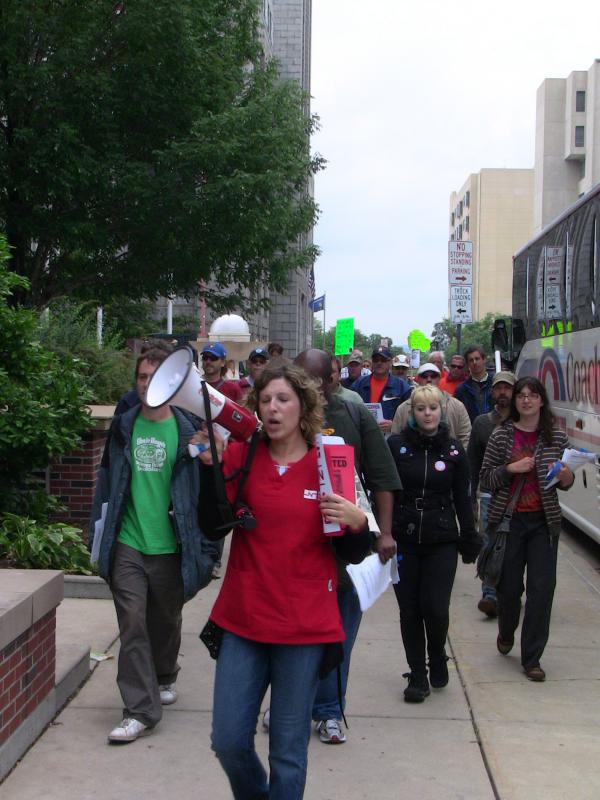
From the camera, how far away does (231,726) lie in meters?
3.45

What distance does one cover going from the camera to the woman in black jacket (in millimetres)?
5863

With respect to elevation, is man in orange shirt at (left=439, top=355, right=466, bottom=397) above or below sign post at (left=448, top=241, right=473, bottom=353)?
below

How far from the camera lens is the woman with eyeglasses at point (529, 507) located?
643cm

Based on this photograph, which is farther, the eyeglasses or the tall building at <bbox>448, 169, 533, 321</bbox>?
the tall building at <bbox>448, 169, 533, 321</bbox>

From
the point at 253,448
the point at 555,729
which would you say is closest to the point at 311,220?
the point at 555,729

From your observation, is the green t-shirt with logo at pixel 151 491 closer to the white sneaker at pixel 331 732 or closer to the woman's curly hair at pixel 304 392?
the white sneaker at pixel 331 732

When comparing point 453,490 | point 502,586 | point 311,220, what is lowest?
point 502,586

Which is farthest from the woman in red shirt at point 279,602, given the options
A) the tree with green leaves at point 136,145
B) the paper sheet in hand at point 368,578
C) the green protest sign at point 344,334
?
the green protest sign at point 344,334

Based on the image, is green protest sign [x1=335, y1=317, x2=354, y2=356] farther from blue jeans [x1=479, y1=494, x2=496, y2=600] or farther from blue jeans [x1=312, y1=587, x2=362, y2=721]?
blue jeans [x1=312, y1=587, x2=362, y2=721]

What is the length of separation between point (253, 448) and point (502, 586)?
345 cm

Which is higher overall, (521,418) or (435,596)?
(521,418)

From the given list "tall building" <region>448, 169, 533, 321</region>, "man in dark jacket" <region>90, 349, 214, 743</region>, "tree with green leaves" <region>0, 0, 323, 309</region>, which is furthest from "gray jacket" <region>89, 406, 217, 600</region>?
"tall building" <region>448, 169, 533, 321</region>

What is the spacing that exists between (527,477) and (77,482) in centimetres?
442

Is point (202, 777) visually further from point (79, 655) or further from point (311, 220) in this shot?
point (311, 220)
